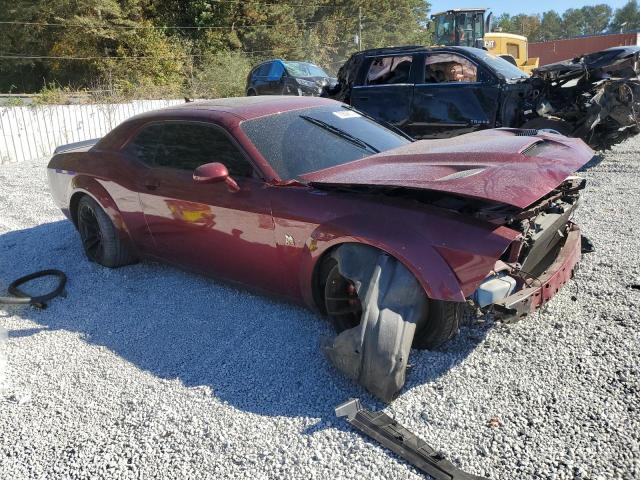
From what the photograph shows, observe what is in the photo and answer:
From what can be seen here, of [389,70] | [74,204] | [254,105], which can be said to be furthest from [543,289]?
[389,70]

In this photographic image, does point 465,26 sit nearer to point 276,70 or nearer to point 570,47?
point 276,70

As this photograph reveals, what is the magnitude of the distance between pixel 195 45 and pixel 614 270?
89.6 ft

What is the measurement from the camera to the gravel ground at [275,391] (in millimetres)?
2277

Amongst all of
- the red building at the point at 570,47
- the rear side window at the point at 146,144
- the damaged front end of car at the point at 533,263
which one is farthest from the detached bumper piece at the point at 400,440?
the red building at the point at 570,47

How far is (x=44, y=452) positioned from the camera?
8.09 feet

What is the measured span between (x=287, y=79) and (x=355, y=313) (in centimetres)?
1225

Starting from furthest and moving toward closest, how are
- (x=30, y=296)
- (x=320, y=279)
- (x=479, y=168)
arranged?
(x=30, y=296) → (x=320, y=279) → (x=479, y=168)

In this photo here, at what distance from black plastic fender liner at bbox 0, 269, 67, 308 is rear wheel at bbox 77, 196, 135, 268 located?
354 millimetres

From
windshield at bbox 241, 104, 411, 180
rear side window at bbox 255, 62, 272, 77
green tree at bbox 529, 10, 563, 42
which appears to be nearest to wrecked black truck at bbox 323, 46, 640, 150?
windshield at bbox 241, 104, 411, 180

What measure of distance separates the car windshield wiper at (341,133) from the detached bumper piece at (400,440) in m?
1.94

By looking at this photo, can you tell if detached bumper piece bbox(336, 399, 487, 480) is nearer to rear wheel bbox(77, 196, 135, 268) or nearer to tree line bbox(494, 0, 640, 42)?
rear wheel bbox(77, 196, 135, 268)

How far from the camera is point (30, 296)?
417 centimetres

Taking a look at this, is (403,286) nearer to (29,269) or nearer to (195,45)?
(29,269)

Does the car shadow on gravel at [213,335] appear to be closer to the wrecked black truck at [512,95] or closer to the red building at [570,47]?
the wrecked black truck at [512,95]
